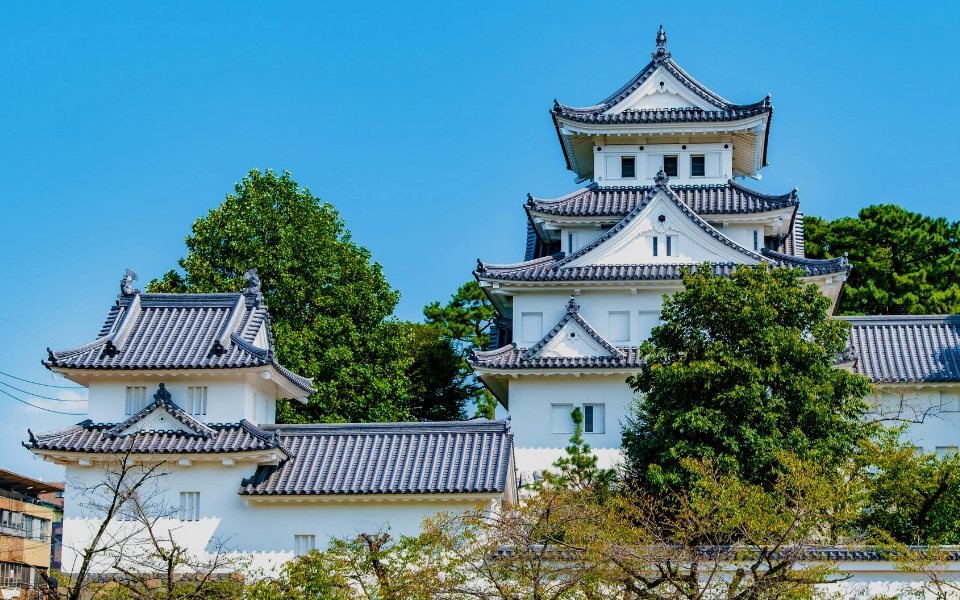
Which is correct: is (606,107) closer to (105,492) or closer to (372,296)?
(372,296)

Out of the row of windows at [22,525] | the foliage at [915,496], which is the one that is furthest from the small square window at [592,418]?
the row of windows at [22,525]

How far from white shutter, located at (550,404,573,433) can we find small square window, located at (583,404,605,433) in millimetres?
383

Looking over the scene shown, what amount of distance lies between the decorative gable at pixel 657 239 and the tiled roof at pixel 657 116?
331cm

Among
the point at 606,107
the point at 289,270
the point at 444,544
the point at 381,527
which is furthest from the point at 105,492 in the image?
the point at 606,107

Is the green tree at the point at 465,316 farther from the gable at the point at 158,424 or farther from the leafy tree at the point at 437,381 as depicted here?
the gable at the point at 158,424

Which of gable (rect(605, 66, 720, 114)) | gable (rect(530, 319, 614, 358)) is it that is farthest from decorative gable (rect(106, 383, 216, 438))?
gable (rect(605, 66, 720, 114))

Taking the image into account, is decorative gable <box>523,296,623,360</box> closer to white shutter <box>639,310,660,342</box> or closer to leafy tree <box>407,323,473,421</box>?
white shutter <box>639,310,660,342</box>

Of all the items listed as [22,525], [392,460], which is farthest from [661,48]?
[22,525]

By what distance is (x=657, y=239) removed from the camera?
32844 millimetres

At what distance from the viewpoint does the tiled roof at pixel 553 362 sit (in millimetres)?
30578

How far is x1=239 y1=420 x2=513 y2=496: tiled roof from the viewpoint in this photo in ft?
79.3

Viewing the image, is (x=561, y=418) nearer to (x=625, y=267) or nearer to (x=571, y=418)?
(x=571, y=418)

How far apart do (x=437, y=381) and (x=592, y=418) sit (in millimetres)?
11921

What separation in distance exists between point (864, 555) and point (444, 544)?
6.91 meters
